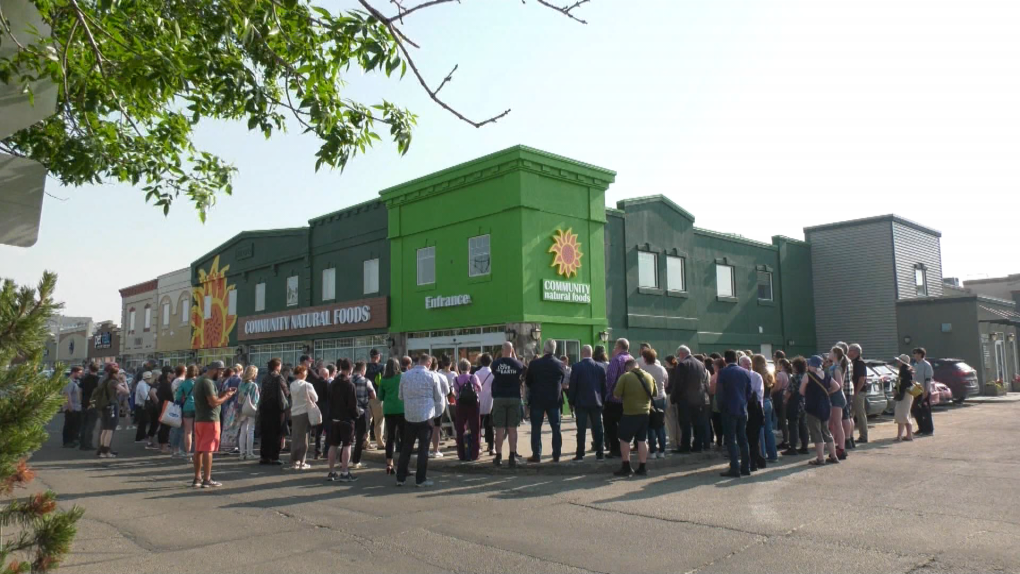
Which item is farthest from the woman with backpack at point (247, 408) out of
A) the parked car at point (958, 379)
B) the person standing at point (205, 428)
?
the parked car at point (958, 379)

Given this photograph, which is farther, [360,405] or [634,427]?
[360,405]

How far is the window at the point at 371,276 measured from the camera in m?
27.2

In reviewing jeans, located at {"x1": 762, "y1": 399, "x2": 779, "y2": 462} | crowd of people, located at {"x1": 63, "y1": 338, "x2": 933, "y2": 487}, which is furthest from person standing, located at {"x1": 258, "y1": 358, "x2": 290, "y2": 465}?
jeans, located at {"x1": 762, "y1": 399, "x2": 779, "y2": 462}

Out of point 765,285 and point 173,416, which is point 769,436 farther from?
point 765,285

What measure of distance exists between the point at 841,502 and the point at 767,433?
3.61m

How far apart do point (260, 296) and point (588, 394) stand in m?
25.9

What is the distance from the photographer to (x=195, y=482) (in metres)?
10.1

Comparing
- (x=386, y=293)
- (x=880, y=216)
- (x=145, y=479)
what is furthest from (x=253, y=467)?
(x=880, y=216)

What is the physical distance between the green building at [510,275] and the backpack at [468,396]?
9064 millimetres

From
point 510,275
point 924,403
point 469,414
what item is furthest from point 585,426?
point 510,275

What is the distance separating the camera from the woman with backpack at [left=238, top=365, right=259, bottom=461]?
509 inches

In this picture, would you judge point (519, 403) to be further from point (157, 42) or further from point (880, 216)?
point (880, 216)

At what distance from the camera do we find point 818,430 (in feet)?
36.9

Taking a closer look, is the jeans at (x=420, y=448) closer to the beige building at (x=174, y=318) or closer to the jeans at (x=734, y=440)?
the jeans at (x=734, y=440)
